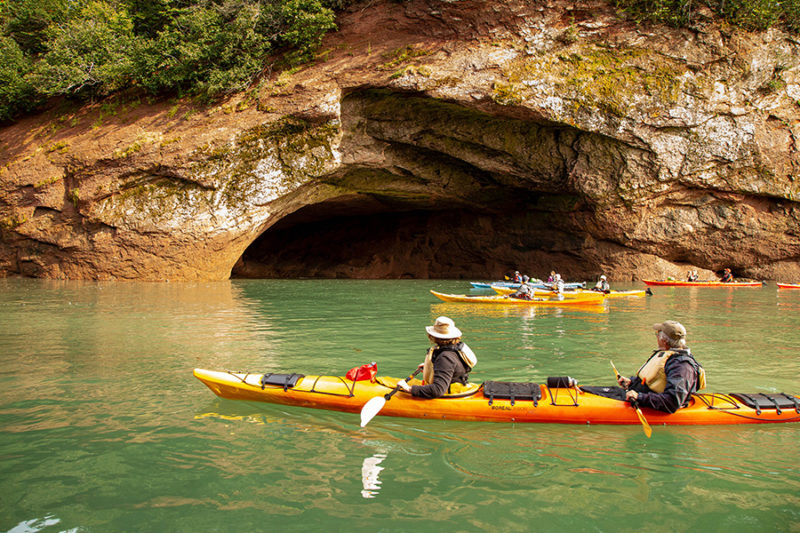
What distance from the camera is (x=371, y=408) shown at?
202 inches

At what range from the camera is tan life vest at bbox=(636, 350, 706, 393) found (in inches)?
204

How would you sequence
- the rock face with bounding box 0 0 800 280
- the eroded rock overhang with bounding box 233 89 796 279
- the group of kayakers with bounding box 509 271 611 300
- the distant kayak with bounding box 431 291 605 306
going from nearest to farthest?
the distant kayak with bounding box 431 291 605 306 < the group of kayakers with bounding box 509 271 611 300 < the rock face with bounding box 0 0 800 280 < the eroded rock overhang with bounding box 233 89 796 279

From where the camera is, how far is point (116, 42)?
22031 millimetres

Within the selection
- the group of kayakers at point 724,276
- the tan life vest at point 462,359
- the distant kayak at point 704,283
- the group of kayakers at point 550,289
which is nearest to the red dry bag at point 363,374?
the tan life vest at point 462,359

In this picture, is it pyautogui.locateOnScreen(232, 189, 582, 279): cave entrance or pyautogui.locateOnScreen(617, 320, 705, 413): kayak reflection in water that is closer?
pyautogui.locateOnScreen(617, 320, 705, 413): kayak reflection in water

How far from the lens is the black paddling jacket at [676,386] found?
502cm

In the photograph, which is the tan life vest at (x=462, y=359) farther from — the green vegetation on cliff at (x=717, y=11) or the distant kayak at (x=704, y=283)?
the distant kayak at (x=704, y=283)

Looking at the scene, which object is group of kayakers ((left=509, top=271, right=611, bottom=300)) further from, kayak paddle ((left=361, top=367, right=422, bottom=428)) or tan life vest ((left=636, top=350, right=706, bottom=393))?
kayak paddle ((left=361, top=367, right=422, bottom=428))

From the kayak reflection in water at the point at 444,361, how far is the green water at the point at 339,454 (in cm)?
37

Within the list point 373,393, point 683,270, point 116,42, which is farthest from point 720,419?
point 116,42

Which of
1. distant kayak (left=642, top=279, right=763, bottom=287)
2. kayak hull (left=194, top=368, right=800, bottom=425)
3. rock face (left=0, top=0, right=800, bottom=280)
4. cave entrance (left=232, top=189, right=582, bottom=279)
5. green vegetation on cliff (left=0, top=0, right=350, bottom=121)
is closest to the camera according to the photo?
kayak hull (left=194, top=368, right=800, bottom=425)

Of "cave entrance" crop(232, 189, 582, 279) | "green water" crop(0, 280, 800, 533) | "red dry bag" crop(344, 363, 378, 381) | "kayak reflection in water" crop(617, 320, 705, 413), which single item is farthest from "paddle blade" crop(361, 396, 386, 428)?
"cave entrance" crop(232, 189, 582, 279)

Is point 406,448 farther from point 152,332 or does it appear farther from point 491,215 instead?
point 491,215

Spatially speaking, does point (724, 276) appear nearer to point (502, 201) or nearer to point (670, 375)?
point (502, 201)
